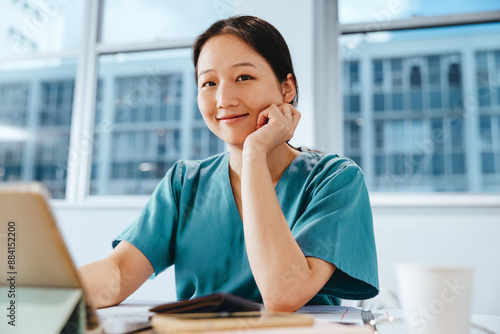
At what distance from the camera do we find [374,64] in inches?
108

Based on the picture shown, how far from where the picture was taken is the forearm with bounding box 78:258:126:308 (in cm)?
87

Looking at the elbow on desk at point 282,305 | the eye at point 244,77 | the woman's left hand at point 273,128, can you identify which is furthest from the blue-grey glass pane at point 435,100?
the elbow on desk at point 282,305

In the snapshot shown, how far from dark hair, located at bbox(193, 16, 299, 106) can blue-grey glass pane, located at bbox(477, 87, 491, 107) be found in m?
1.75

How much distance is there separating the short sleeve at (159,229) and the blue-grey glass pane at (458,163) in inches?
67.1

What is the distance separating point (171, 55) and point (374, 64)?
4.38ft

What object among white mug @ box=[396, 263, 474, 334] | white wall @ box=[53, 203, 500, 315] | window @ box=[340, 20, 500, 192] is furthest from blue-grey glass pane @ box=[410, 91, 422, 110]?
white mug @ box=[396, 263, 474, 334]

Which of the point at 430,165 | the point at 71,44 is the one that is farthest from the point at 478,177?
the point at 71,44

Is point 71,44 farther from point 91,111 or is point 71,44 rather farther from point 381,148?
point 381,148

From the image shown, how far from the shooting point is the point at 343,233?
847mm

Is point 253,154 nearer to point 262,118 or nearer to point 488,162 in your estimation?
point 262,118

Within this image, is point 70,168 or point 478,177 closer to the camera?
point 478,177

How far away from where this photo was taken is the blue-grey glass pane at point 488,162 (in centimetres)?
232

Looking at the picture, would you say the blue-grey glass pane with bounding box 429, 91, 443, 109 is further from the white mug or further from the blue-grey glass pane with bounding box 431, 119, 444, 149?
the white mug

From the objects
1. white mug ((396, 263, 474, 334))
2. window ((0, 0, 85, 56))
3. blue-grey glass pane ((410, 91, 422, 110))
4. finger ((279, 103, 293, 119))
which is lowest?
white mug ((396, 263, 474, 334))
